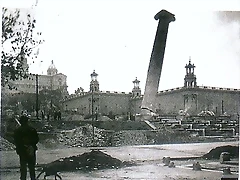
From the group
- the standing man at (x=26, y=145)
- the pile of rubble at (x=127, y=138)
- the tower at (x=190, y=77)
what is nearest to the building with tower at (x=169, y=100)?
the tower at (x=190, y=77)

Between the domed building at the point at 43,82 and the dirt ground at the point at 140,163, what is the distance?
331mm

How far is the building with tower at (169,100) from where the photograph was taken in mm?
2365

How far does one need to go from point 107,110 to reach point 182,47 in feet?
1.81

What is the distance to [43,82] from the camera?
233cm

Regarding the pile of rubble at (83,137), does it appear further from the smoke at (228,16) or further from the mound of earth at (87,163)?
the smoke at (228,16)

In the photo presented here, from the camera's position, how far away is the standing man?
2.25m

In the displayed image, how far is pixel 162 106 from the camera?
2414 millimetres

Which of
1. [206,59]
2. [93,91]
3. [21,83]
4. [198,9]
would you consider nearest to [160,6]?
[198,9]

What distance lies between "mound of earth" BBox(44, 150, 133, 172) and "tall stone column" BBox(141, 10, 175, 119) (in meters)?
0.31

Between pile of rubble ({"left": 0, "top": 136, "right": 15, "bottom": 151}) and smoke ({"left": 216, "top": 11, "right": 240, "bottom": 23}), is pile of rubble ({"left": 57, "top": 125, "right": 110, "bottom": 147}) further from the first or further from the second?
smoke ({"left": 216, "top": 11, "right": 240, "bottom": 23})

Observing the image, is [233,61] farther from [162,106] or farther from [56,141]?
[56,141]

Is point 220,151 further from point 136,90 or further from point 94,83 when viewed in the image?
point 94,83

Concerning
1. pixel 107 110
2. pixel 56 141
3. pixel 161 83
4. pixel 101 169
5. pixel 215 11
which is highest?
pixel 215 11

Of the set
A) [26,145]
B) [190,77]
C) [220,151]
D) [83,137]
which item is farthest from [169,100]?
[26,145]
